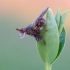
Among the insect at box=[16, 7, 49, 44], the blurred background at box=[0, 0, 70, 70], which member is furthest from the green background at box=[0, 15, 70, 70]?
the insect at box=[16, 7, 49, 44]

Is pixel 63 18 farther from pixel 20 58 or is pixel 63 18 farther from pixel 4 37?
pixel 4 37

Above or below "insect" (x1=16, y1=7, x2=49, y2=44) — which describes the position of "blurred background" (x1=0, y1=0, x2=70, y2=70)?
above

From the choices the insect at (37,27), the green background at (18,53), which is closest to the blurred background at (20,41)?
the green background at (18,53)

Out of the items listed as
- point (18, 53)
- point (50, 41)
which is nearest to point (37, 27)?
point (50, 41)

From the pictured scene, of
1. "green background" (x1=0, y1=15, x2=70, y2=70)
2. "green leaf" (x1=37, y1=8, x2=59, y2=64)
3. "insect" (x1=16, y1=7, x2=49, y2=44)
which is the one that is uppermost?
"green background" (x1=0, y1=15, x2=70, y2=70)

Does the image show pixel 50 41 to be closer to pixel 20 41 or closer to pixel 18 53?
pixel 18 53

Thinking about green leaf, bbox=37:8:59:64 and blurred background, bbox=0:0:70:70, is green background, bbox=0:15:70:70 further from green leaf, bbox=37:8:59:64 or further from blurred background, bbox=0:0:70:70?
green leaf, bbox=37:8:59:64

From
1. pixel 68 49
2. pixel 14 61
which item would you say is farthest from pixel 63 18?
pixel 68 49
